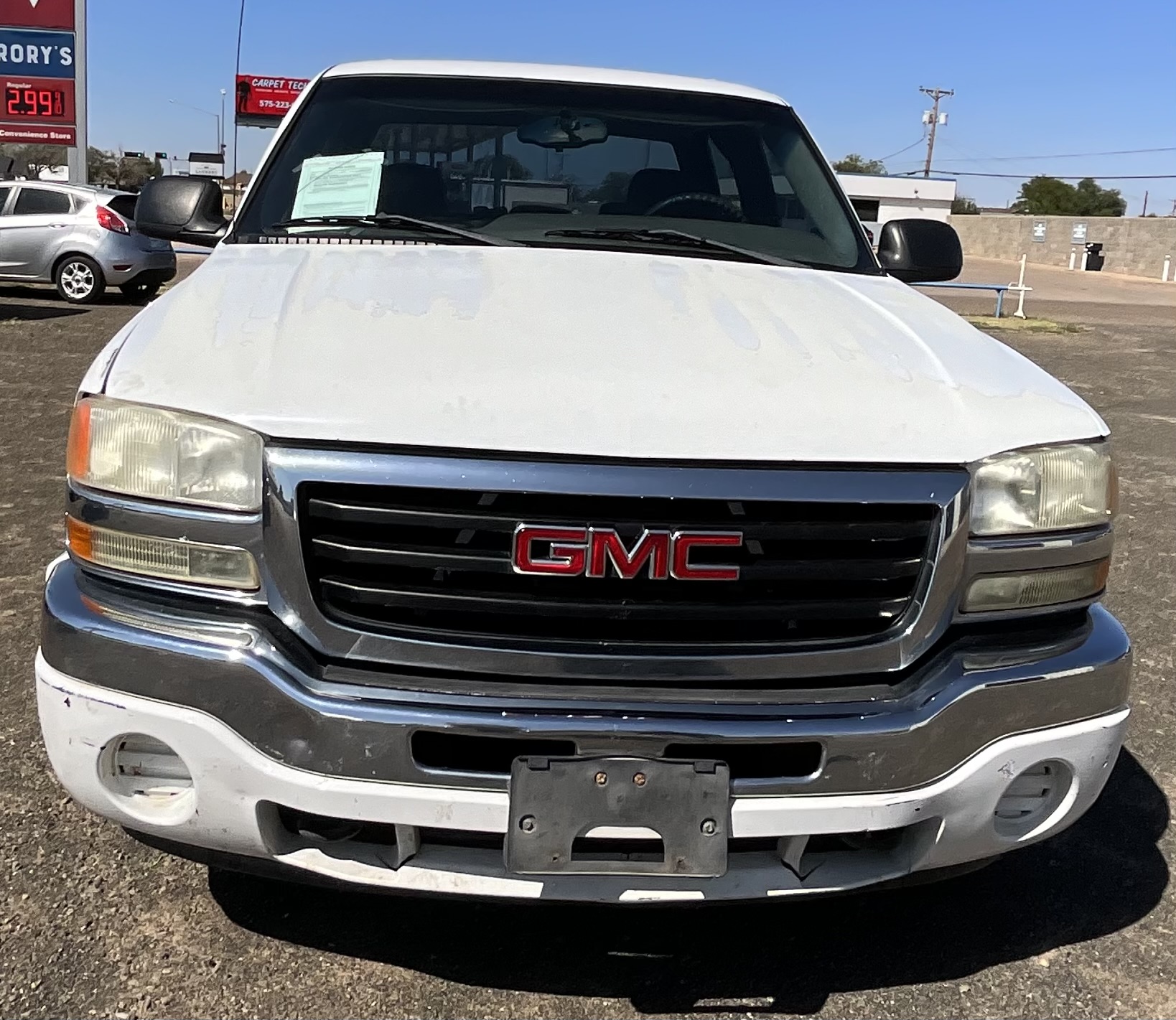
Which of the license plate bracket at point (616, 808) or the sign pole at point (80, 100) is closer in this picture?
the license plate bracket at point (616, 808)

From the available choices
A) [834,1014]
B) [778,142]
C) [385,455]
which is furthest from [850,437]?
[778,142]

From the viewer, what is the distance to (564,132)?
3.46m

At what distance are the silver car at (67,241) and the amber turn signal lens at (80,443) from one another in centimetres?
1345

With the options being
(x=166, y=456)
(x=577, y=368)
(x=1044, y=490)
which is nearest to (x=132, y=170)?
(x=166, y=456)

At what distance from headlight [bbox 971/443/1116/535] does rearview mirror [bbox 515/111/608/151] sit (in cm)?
188

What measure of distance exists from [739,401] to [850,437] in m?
0.20

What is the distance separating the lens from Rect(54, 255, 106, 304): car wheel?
47.0 ft

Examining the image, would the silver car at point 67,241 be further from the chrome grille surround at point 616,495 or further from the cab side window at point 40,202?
the chrome grille surround at point 616,495

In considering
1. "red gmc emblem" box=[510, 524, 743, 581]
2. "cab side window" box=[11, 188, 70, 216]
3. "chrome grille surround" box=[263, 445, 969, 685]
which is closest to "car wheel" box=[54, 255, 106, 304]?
"cab side window" box=[11, 188, 70, 216]

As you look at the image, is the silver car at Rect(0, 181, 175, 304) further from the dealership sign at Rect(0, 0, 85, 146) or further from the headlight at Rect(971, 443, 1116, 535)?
the headlight at Rect(971, 443, 1116, 535)

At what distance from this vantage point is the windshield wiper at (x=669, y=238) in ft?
10.1

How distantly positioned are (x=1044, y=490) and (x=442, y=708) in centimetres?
115

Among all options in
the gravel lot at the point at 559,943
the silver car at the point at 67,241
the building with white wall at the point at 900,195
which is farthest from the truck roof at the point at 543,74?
the building with white wall at the point at 900,195

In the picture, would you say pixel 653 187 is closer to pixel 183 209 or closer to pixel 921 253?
pixel 921 253
